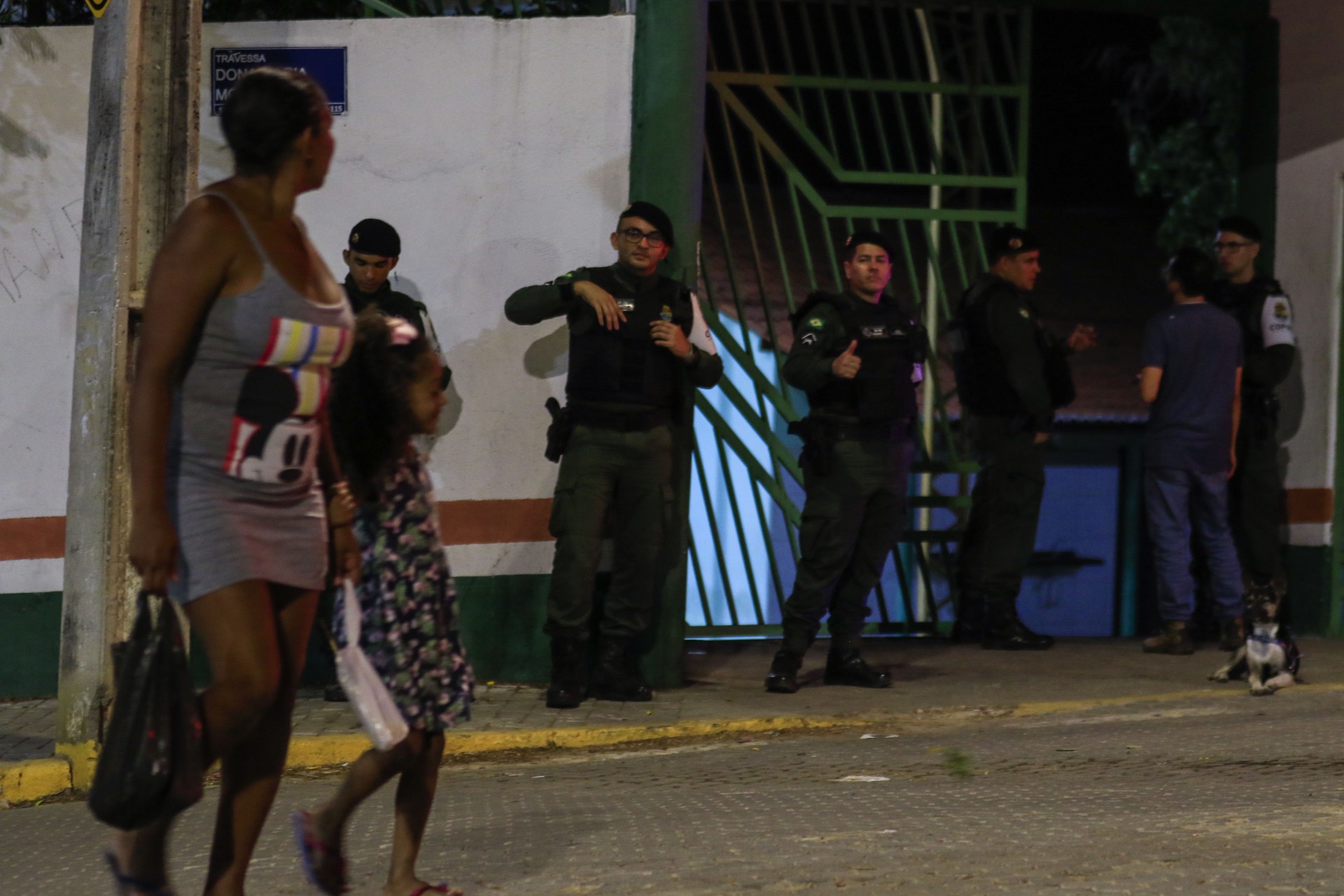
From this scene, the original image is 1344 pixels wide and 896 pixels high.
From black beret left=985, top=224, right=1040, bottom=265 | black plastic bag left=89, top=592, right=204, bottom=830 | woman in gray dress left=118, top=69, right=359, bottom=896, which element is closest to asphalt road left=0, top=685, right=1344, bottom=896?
woman in gray dress left=118, top=69, right=359, bottom=896

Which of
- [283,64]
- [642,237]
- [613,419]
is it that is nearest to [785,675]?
[613,419]

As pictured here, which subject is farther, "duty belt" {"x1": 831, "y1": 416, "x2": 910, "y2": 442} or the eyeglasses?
"duty belt" {"x1": 831, "y1": 416, "x2": 910, "y2": 442}

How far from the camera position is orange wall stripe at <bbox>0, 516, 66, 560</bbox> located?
24.0 feet

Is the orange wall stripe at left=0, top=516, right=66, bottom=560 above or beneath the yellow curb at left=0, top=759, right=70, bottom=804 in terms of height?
above

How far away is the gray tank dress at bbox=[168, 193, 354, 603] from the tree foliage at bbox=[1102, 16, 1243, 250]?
15.0 metres

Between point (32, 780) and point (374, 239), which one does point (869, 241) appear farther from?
point (32, 780)

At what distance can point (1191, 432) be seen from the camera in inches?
335

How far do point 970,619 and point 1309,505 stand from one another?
2.03 meters

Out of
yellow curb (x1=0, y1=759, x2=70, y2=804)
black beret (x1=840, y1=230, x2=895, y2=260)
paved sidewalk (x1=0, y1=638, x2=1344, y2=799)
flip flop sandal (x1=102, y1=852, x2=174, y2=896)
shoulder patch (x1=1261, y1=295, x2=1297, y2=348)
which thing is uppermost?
black beret (x1=840, y1=230, x2=895, y2=260)

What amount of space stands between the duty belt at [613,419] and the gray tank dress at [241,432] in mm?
3580

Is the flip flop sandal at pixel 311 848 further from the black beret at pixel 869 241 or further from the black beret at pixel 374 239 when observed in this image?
the black beret at pixel 869 241

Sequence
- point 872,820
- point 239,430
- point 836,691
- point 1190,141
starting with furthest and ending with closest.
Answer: point 1190,141 → point 836,691 → point 872,820 → point 239,430

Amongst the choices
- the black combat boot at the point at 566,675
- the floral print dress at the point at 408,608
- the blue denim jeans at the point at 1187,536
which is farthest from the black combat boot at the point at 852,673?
the floral print dress at the point at 408,608

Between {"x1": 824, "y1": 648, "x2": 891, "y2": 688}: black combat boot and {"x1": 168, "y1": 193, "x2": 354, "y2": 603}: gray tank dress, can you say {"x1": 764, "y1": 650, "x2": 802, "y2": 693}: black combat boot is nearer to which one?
{"x1": 824, "y1": 648, "x2": 891, "y2": 688}: black combat boot
